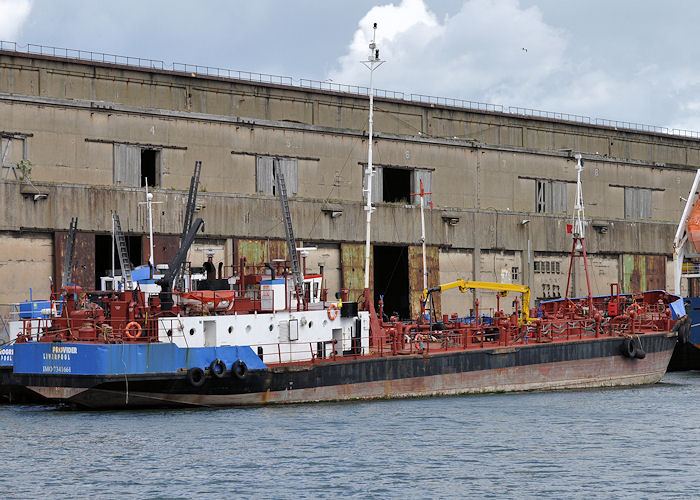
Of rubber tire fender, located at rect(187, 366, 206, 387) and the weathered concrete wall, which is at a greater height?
the weathered concrete wall

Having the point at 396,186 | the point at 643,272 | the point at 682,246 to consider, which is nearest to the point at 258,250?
the point at 396,186

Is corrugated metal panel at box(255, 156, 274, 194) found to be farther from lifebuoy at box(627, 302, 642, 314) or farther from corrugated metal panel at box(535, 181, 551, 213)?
lifebuoy at box(627, 302, 642, 314)

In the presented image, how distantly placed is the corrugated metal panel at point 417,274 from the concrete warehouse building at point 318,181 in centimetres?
12

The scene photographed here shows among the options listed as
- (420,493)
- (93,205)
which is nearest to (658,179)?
(93,205)

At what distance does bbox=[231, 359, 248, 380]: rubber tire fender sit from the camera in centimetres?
3195

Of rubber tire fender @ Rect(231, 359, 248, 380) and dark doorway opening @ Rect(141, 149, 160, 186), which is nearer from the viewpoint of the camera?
rubber tire fender @ Rect(231, 359, 248, 380)

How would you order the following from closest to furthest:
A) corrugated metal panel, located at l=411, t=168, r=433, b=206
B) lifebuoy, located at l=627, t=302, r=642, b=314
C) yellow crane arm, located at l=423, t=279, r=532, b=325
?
yellow crane arm, located at l=423, t=279, r=532, b=325 → lifebuoy, located at l=627, t=302, r=642, b=314 → corrugated metal panel, located at l=411, t=168, r=433, b=206

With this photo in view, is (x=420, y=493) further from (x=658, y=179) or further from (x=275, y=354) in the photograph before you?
(x=658, y=179)

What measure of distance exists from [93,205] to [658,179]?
36.6 metres

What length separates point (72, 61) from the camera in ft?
163

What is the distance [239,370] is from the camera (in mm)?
32062

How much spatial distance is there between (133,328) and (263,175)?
893 inches

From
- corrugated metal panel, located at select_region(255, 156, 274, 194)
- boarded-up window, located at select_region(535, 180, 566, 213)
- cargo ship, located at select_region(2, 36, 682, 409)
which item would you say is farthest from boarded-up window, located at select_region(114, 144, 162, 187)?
boarded-up window, located at select_region(535, 180, 566, 213)

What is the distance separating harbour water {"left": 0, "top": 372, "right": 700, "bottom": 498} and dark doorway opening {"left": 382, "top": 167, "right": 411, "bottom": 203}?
85.9 feet
